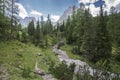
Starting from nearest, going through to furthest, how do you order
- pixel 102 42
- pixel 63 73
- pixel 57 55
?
pixel 63 73
pixel 102 42
pixel 57 55

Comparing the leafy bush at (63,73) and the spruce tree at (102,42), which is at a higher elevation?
the spruce tree at (102,42)

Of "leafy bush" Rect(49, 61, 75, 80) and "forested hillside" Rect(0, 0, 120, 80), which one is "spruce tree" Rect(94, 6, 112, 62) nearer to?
"forested hillside" Rect(0, 0, 120, 80)

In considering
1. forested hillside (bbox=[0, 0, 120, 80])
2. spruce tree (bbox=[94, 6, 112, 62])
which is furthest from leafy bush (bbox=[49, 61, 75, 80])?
spruce tree (bbox=[94, 6, 112, 62])

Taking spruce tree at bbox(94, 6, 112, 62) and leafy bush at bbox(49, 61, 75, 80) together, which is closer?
leafy bush at bbox(49, 61, 75, 80)

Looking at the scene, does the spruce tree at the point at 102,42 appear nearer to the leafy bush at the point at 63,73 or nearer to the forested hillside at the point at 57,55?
the forested hillside at the point at 57,55

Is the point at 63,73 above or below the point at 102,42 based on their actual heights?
below

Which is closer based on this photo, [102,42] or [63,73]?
[63,73]

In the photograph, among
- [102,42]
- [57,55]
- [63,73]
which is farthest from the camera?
[57,55]

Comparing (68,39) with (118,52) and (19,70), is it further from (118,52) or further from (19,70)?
(19,70)

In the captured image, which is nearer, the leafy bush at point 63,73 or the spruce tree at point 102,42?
the leafy bush at point 63,73

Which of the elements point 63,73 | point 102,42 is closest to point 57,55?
point 102,42

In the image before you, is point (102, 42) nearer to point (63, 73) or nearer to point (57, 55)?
point (57, 55)

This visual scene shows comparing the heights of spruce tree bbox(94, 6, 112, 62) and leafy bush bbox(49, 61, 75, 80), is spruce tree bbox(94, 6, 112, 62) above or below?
above

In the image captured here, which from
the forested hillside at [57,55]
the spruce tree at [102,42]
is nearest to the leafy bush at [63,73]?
the forested hillside at [57,55]
